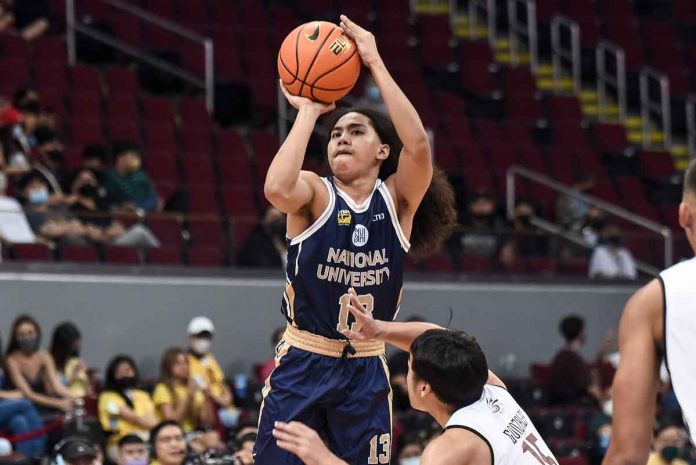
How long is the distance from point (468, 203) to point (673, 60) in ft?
21.9

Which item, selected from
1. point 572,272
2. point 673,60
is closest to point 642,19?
point 673,60

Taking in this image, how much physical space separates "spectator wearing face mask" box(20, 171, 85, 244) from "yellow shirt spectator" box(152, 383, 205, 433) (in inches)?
70.4

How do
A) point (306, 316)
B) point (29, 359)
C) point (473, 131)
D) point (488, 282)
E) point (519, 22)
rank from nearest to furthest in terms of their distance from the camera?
point (306, 316)
point (29, 359)
point (488, 282)
point (473, 131)
point (519, 22)

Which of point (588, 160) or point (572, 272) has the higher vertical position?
point (588, 160)

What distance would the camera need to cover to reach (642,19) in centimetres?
2023

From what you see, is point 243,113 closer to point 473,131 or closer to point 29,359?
point 473,131

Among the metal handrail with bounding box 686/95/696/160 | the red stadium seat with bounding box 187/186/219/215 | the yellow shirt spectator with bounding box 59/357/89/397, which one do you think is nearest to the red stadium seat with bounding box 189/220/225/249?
the red stadium seat with bounding box 187/186/219/215

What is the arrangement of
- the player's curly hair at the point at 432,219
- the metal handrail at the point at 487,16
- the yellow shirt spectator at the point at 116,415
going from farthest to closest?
the metal handrail at the point at 487,16 → the yellow shirt spectator at the point at 116,415 → the player's curly hair at the point at 432,219

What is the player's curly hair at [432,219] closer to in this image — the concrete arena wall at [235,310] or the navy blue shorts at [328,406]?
the navy blue shorts at [328,406]

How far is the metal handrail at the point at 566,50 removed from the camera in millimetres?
18828

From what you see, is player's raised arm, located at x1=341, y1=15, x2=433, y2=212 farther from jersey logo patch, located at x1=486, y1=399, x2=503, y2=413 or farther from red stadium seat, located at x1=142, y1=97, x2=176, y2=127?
red stadium seat, located at x1=142, y1=97, x2=176, y2=127

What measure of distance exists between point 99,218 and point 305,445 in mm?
6952

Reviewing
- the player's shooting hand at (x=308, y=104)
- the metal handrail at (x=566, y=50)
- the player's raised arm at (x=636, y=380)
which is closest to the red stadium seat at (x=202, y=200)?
the metal handrail at (x=566, y=50)

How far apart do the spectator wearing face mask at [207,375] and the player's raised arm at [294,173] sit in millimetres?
5220
